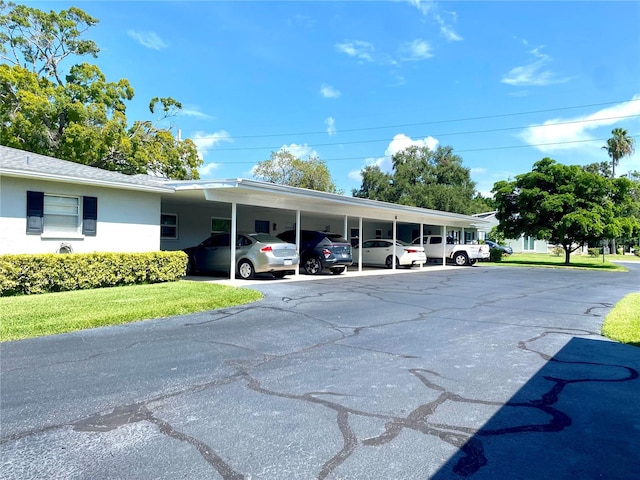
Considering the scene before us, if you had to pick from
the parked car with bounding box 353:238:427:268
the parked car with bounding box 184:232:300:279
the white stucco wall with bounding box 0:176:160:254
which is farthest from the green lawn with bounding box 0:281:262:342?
the parked car with bounding box 353:238:427:268

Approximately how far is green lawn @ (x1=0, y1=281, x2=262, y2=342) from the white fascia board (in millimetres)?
3187

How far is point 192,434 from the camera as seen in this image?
346 cm

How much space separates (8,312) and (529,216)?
29633 millimetres

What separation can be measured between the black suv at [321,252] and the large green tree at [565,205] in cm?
1749

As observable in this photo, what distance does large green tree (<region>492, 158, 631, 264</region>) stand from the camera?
90.0 ft

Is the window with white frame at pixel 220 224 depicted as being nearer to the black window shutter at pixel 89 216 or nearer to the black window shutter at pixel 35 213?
the black window shutter at pixel 89 216

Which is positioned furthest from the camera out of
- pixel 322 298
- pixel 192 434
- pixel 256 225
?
pixel 256 225

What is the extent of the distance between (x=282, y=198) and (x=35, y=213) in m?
7.59

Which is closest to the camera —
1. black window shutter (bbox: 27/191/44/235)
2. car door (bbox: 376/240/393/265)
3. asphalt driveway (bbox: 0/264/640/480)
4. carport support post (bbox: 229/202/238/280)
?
asphalt driveway (bbox: 0/264/640/480)

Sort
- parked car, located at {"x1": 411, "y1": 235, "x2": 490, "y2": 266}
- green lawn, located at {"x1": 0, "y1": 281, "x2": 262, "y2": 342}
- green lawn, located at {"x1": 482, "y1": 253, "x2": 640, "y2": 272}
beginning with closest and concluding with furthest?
green lawn, located at {"x1": 0, "y1": 281, "x2": 262, "y2": 342}, green lawn, located at {"x1": 482, "y1": 253, "x2": 640, "y2": 272}, parked car, located at {"x1": 411, "y1": 235, "x2": 490, "y2": 266}

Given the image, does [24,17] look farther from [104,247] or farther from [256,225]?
[104,247]

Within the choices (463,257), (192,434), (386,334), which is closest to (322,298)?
(386,334)

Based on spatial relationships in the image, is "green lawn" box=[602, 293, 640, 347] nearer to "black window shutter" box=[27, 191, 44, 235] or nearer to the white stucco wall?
the white stucco wall

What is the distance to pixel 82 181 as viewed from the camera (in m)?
12.0
